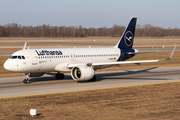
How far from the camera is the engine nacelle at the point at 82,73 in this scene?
3070 centimetres

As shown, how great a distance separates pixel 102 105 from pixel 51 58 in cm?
1289

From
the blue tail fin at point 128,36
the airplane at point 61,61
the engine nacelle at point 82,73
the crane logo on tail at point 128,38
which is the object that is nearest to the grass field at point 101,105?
the engine nacelle at point 82,73

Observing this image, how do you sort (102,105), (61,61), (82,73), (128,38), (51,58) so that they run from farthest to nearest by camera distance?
1. (128,38)
2. (61,61)
3. (51,58)
4. (82,73)
5. (102,105)

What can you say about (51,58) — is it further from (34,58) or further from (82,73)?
(82,73)

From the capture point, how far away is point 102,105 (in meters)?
20.9

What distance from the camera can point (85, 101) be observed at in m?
22.3

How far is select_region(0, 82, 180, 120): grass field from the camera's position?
1788 centimetres

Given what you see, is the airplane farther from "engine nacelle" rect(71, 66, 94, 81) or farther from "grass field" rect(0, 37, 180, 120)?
"grass field" rect(0, 37, 180, 120)

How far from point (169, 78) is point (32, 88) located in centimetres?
1820

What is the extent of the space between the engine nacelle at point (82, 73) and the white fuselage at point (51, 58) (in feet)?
5.41

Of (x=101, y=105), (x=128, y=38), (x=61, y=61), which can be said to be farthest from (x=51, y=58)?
(x=128, y=38)

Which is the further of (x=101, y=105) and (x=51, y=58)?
(x=51, y=58)

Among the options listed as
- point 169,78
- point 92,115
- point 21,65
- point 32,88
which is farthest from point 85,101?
point 169,78

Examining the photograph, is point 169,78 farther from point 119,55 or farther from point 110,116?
point 110,116
